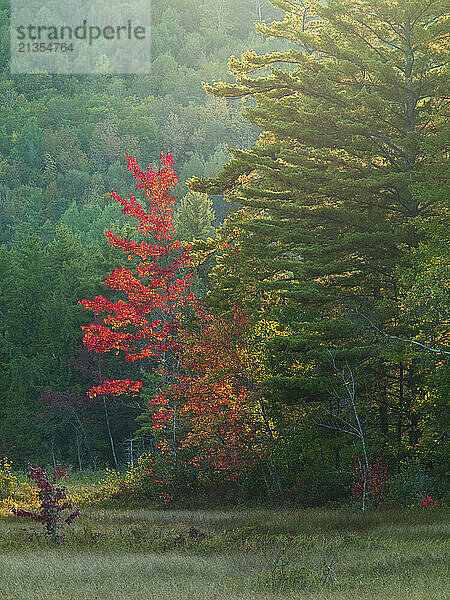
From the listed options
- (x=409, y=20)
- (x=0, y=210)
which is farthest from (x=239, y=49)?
(x=409, y=20)

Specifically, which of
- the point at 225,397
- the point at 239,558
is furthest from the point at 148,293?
the point at 239,558

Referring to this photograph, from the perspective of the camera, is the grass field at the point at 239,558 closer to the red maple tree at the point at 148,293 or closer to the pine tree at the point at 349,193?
the pine tree at the point at 349,193

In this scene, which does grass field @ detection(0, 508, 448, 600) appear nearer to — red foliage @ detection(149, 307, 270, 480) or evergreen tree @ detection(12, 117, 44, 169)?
red foliage @ detection(149, 307, 270, 480)

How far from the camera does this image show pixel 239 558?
1301cm

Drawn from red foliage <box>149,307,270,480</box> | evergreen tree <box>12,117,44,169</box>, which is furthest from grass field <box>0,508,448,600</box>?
evergreen tree <box>12,117,44,169</box>

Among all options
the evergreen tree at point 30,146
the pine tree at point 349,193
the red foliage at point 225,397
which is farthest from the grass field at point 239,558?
the evergreen tree at point 30,146

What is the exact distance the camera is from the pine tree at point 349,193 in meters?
20.7

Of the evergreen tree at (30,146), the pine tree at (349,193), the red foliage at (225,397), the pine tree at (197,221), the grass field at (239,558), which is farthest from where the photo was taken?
the evergreen tree at (30,146)

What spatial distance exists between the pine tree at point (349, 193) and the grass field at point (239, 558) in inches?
164

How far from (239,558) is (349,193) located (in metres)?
12.8

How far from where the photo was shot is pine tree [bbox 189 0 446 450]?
816 inches

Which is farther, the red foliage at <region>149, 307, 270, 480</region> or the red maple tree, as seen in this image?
the red maple tree

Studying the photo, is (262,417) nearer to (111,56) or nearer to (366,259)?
(366,259)

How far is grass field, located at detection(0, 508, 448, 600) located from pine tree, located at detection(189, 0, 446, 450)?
4.18 meters
